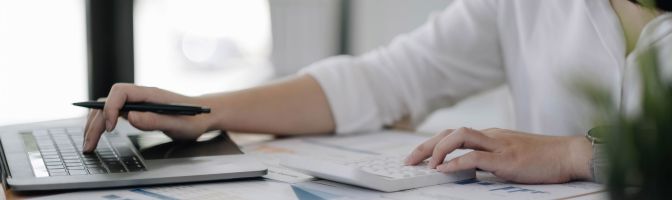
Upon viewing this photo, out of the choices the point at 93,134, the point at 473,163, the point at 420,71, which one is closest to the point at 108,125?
the point at 93,134

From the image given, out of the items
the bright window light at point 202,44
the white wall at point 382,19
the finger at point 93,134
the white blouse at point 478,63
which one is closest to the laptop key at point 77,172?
the finger at point 93,134

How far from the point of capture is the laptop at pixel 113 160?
0.77 m

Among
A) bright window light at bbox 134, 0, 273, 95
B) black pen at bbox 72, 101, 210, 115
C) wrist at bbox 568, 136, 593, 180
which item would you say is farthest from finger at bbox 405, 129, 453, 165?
bright window light at bbox 134, 0, 273, 95

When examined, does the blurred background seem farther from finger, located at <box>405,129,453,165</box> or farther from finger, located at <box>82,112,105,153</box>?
finger, located at <box>405,129,453,165</box>

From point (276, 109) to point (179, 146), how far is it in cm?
20

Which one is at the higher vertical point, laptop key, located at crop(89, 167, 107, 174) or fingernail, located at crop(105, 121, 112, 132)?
fingernail, located at crop(105, 121, 112, 132)

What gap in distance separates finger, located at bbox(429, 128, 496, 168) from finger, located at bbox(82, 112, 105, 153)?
0.35 metres

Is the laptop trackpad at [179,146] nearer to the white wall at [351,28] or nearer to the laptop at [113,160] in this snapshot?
the laptop at [113,160]

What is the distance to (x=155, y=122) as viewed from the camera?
96 centimetres

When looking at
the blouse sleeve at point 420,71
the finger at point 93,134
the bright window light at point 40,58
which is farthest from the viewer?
the bright window light at point 40,58

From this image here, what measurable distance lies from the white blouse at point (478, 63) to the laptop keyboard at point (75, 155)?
1.13ft

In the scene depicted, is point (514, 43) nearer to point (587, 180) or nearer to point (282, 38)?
point (587, 180)

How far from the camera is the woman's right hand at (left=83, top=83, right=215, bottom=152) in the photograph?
0.90 meters

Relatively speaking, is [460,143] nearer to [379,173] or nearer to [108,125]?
[379,173]
